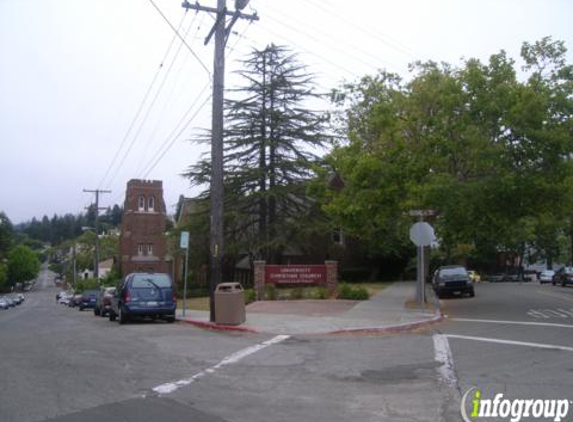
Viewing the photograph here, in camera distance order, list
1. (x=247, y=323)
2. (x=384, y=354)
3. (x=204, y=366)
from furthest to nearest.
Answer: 1. (x=247, y=323)
2. (x=384, y=354)
3. (x=204, y=366)

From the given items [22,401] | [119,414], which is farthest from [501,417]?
[22,401]

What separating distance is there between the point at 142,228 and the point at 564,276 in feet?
127

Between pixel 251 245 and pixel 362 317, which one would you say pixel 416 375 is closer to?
pixel 362 317

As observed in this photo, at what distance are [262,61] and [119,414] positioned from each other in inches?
1313

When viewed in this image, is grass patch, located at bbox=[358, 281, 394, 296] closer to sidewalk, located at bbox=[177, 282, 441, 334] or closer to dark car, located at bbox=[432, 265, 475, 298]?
dark car, located at bbox=[432, 265, 475, 298]

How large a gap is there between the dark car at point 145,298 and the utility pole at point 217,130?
2.14 metres

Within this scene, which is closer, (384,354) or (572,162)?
(384,354)

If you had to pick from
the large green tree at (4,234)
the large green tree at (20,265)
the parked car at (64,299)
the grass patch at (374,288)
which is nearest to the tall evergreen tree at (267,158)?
the grass patch at (374,288)

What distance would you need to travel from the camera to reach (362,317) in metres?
19.2

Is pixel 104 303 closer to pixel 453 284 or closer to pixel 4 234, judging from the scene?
pixel 453 284

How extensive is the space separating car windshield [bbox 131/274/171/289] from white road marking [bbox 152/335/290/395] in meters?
6.26

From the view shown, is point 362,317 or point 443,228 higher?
point 443,228

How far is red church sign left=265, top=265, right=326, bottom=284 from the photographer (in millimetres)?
26797

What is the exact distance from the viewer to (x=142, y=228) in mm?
62094
